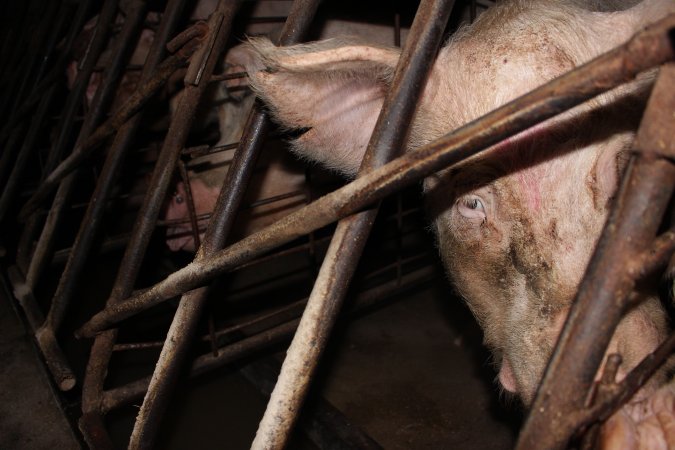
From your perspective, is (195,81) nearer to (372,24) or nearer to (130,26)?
(130,26)

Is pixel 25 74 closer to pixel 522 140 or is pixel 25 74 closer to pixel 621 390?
pixel 522 140

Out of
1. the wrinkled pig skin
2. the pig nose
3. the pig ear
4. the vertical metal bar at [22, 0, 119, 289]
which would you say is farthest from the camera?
the vertical metal bar at [22, 0, 119, 289]

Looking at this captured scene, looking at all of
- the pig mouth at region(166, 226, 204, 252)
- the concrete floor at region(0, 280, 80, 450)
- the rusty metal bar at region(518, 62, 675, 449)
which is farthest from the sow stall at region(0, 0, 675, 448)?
the pig mouth at region(166, 226, 204, 252)

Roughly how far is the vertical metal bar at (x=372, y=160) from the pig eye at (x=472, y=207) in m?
0.63

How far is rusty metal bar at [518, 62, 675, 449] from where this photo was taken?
2.45 ft

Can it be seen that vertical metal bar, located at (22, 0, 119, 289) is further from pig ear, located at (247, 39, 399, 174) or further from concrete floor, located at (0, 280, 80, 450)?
pig ear, located at (247, 39, 399, 174)

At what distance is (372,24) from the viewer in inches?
133

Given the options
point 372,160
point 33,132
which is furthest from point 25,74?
point 372,160

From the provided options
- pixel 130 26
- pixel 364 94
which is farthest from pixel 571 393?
pixel 130 26

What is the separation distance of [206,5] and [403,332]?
2.64 m

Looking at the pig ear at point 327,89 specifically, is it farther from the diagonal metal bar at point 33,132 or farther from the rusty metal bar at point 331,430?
the diagonal metal bar at point 33,132

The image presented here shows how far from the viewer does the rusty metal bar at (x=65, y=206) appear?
2205 mm

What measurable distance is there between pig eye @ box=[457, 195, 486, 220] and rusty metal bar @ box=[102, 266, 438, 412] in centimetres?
129

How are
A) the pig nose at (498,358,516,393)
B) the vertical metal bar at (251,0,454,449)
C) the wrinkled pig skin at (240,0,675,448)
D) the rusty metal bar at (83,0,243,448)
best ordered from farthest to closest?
1. the rusty metal bar at (83,0,243,448)
2. the pig nose at (498,358,516,393)
3. the wrinkled pig skin at (240,0,675,448)
4. the vertical metal bar at (251,0,454,449)
